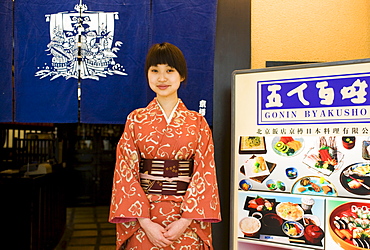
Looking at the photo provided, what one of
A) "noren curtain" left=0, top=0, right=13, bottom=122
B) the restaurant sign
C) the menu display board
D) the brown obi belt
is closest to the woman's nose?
the brown obi belt

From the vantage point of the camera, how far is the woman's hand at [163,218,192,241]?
7.36 ft

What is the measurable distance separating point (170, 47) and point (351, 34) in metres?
1.96

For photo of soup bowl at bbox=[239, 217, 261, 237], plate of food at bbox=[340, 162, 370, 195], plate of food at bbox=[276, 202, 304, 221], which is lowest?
photo of soup bowl at bbox=[239, 217, 261, 237]

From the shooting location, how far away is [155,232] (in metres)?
2.23

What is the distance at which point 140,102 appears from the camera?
3.22 meters

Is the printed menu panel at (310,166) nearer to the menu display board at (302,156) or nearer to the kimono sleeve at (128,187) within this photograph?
the menu display board at (302,156)

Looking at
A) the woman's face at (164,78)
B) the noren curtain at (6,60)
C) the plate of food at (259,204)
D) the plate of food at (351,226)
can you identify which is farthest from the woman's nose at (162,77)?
the noren curtain at (6,60)

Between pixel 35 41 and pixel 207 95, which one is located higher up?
pixel 35 41

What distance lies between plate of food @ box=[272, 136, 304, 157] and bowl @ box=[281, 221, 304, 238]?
19.4 inches

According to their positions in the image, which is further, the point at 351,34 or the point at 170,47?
the point at 351,34

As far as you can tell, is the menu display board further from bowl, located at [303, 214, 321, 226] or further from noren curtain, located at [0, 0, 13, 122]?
noren curtain, located at [0, 0, 13, 122]

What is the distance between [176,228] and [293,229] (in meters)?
0.89

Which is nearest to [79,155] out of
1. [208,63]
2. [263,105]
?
[208,63]

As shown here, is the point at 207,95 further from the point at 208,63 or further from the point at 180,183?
the point at 180,183
